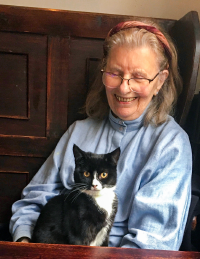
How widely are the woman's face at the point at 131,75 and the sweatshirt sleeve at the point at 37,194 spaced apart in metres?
0.31

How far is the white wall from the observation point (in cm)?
138

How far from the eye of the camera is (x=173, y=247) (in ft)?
2.91

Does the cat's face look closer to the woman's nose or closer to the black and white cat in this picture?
the black and white cat

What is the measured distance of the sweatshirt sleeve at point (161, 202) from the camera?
34.6 inches

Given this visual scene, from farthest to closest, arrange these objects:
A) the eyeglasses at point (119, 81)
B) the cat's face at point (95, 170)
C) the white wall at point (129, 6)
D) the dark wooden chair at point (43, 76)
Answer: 1. the white wall at point (129, 6)
2. the dark wooden chair at point (43, 76)
3. the eyeglasses at point (119, 81)
4. the cat's face at point (95, 170)

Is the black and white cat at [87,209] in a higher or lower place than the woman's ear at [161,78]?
lower

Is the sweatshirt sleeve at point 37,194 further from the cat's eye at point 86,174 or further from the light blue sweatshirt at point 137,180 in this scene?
the cat's eye at point 86,174

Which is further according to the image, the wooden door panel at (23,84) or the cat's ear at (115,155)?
the wooden door panel at (23,84)

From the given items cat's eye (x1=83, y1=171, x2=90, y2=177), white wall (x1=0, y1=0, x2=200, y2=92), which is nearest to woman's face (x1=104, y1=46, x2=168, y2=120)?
cat's eye (x1=83, y1=171, x2=90, y2=177)

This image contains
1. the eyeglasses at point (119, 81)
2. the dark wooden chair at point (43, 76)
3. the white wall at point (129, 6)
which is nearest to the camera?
the eyeglasses at point (119, 81)

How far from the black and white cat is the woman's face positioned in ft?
0.62

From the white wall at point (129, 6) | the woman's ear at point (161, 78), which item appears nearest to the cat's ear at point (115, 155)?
the woman's ear at point (161, 78)

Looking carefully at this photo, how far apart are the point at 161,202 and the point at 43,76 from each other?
29.6 inches

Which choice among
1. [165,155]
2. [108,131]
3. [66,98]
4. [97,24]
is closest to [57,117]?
[66,98]
